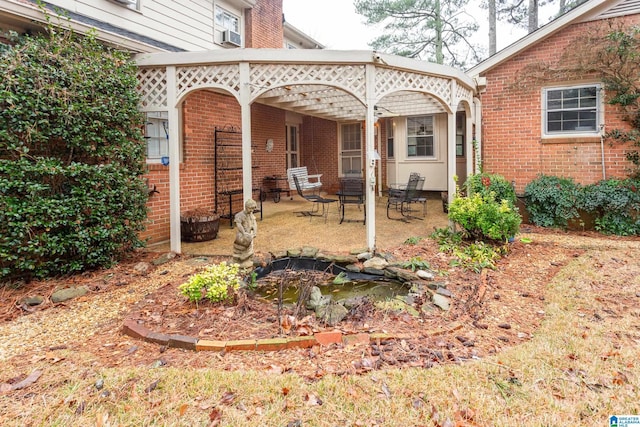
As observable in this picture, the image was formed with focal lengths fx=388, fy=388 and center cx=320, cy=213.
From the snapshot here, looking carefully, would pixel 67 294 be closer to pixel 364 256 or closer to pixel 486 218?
pixel 364 256

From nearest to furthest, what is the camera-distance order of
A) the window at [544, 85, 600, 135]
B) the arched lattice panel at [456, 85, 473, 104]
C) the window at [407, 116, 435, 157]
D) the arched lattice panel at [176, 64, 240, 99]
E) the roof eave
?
1. the arched lattice panel at [176, 64, 240, 99]
2. the arched lattice panel at [456, 85, 473, 104]
3. the roof eave
4. the window at [544, 85, 600, 135]
5. the window at [407, 116, 435, 157]

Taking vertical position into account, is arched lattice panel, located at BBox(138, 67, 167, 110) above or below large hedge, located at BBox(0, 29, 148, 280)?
above

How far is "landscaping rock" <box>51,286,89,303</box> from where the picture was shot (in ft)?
13.6

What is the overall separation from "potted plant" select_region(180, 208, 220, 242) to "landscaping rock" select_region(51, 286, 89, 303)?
8.20ft

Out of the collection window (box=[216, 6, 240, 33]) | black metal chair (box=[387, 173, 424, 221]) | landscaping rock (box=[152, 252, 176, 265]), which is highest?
window (box=[216, 6, 240, 33])

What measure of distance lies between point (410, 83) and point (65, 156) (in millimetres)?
4946

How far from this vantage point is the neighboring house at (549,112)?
771 centimetres

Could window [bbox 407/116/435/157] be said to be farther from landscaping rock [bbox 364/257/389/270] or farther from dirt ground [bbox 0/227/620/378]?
→ landscaping rock [bbox 364/257/389/270]

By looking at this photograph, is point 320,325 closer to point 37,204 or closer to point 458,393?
point 458,393

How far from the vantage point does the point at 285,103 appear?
9.83m

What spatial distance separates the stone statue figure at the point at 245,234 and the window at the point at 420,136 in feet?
28.9

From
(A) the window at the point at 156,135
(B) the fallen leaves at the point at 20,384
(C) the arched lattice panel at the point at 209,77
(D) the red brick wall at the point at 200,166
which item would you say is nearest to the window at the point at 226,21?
(D) the red brick wall at the point at 200,166

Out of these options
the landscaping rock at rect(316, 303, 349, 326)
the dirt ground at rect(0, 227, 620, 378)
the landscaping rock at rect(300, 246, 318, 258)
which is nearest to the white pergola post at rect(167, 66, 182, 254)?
the dirt ground at rect(0, 227, 620, 378)

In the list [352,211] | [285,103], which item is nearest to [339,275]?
[352,211]
